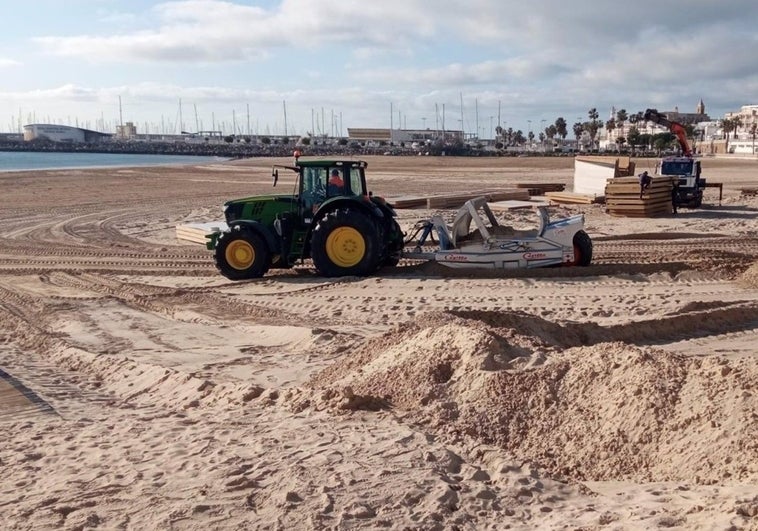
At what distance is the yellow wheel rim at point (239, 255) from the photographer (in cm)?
1300

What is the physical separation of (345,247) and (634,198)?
35.9ft

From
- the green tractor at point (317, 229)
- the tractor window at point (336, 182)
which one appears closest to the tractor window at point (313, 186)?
the green tractor at point (317, 229)

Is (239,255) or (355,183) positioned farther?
(239,255)

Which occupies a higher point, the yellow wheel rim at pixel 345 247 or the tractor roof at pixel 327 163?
the tractor roof at pixel 327 163

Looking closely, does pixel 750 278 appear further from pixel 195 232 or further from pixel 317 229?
pixel 195 232

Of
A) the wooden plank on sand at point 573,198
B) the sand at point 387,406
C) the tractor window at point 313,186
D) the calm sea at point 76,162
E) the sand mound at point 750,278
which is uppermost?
the calm sea at point 76,162

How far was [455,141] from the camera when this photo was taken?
150375 mm

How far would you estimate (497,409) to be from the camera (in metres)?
5.95

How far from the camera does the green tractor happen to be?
493 inches

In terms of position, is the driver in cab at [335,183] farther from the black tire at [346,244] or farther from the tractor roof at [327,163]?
the black tire at [346,244]

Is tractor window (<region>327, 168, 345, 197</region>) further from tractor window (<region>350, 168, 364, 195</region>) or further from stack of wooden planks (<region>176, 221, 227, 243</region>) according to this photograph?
stack of wooden planks (<region>176, 221, 227, 243</region>)

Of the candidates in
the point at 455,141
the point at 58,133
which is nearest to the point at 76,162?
the point at 455,141

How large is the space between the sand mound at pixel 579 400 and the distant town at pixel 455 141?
89.8 m

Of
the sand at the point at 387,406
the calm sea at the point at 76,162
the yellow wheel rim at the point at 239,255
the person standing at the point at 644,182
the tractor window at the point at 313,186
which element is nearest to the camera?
the sand at the point at 387,406
